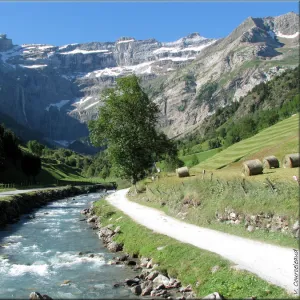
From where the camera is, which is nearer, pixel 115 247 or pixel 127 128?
pixel 115 247

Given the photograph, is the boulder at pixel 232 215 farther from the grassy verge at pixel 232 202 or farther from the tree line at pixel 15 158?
the tree line at pixel 15 158

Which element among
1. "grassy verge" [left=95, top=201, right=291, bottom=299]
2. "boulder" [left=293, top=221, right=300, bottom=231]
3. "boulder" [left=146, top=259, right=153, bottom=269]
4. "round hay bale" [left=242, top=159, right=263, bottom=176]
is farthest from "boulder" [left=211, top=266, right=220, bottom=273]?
"round hay bale" [left=242, top=159, right=263, bottom=176]

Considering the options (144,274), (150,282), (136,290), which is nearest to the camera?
(136,290)

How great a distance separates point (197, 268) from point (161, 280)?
229 cm

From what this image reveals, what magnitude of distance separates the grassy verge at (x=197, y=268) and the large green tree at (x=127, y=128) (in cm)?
2783

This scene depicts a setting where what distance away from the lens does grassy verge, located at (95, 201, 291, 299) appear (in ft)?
54.5

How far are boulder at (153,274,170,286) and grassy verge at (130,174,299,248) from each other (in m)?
6.95

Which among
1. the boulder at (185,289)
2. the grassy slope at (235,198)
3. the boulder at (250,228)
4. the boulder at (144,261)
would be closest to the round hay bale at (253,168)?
the grassy slope at (235,198)

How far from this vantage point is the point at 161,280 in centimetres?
2116

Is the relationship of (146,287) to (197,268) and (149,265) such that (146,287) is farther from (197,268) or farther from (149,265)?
(149,265)

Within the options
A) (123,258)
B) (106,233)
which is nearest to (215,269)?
(123,258)

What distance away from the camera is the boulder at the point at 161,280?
68.3 feet

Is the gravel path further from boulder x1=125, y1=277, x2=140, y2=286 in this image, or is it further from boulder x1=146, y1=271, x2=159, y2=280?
boulder x1=125, y1=277, x2=140, y2=286

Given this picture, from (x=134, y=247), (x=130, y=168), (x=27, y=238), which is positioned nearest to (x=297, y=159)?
(x=134, y=247)
